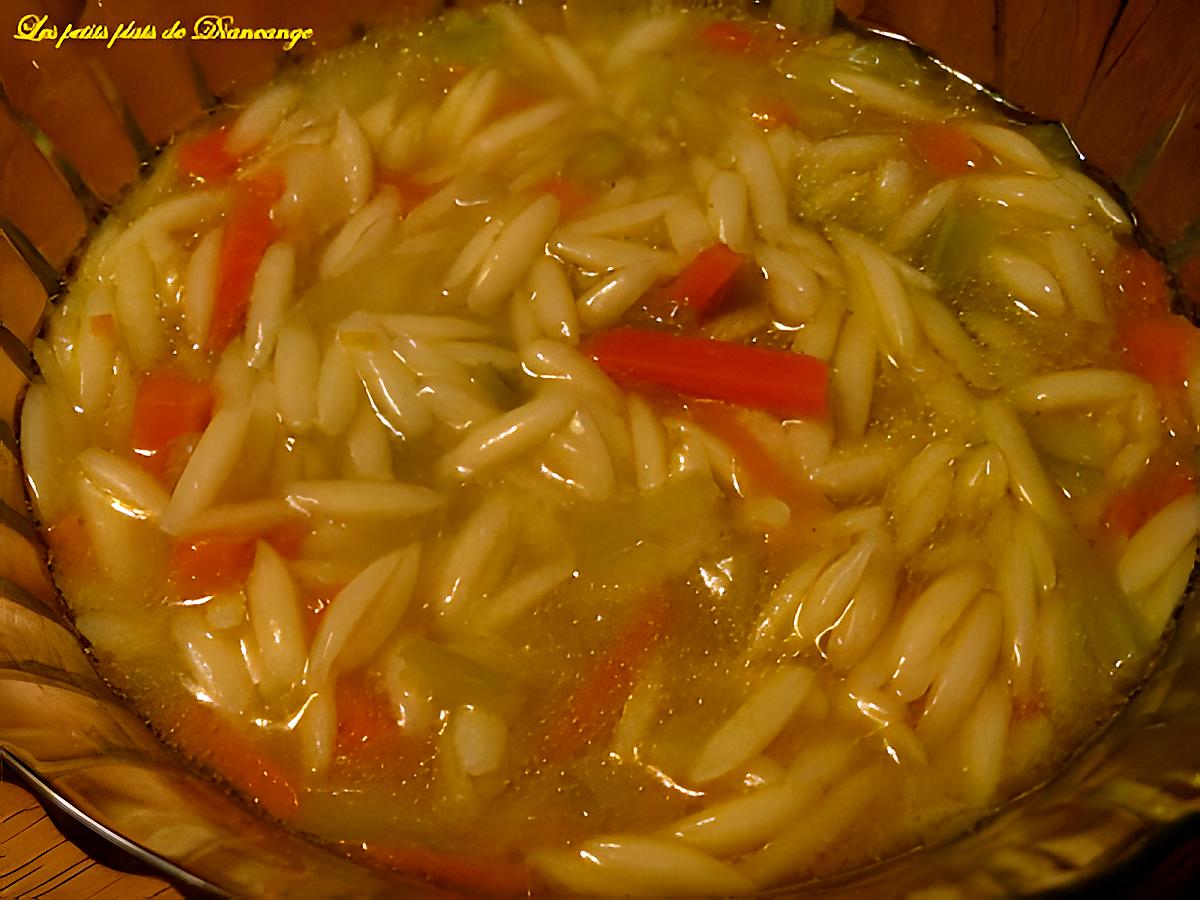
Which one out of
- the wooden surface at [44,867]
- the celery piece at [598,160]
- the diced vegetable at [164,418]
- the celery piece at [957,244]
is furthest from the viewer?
the celery piece at [598,160]

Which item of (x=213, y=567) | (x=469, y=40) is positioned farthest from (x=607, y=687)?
(x=469, y=40)

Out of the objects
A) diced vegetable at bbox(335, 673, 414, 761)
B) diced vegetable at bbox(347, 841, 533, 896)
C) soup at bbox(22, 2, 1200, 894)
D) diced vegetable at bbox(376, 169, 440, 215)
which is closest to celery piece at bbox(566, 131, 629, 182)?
soup at bbox(22, 2, 1200, 894)

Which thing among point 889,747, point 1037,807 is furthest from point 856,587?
point 1037,807

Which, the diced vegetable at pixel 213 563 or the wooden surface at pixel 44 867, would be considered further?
the diced vegetable at pixel 213 563

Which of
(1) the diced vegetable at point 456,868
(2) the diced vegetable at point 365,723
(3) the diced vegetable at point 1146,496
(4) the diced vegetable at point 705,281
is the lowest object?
(3) the diced vegetable at point 1146,496

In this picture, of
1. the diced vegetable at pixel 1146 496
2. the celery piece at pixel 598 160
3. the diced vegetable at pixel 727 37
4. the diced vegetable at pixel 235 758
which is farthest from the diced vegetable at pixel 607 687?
the diced vegetable at pixel 727 37

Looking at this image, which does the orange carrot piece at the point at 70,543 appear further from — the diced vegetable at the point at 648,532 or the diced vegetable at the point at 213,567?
the diced vegetable at the point at 648,532

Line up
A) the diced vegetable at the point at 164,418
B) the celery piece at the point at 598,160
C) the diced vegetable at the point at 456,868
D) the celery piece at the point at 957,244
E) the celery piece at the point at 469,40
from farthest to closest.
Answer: the celery piece at the point at 469,40 → the celery piece at the point at 598,160 → the celery piece at the point at 957,244 → the diced vegetable at the point at 164,418 → the diced vegetable at the point at 456,868

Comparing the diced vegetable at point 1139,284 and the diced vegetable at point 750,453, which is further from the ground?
the diced vegetable at point 750,453
